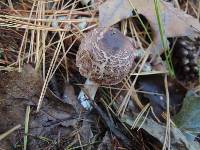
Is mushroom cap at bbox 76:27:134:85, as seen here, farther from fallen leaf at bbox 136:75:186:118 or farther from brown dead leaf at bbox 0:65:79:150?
fallen leaf at bbox 136:75:186:118

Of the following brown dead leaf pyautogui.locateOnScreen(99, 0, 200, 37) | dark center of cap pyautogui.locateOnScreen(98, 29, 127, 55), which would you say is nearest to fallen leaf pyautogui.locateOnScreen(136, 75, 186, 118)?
brown dead leaf pyautogui.locateOnScreen(99, 0, 200, 37)

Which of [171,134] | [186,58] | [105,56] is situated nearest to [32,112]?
[105,56]

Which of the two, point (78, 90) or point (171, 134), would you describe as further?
point (78, 90)

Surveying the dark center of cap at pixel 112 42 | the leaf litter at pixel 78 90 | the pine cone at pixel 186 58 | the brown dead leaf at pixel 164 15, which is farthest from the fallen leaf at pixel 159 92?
the dark center of cap at pixel 112 42

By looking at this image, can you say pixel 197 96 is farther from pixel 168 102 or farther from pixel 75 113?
pixel 75 113

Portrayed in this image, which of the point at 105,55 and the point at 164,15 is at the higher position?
the point at 164,15

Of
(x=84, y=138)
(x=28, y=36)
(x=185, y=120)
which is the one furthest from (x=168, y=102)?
(x=28, y=36)

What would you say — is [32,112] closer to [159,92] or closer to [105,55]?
[105,55]
